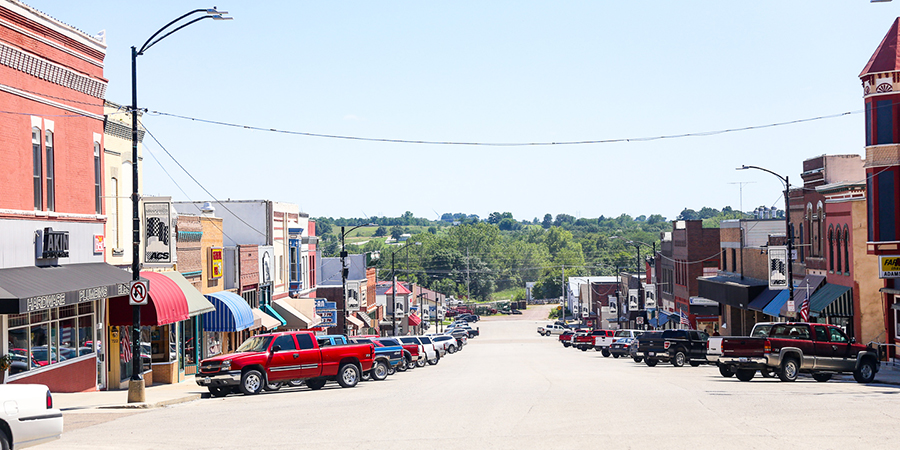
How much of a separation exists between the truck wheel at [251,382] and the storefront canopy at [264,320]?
51.0 feet

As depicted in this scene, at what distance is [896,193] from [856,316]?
606cm

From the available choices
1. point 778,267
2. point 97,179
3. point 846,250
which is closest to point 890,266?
point 846,250

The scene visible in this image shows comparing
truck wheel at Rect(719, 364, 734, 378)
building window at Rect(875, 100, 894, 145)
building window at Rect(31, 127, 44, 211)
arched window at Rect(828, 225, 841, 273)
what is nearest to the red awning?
building window at Rect(31, 127, 44, 211)

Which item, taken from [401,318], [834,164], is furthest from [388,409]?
[401,318]

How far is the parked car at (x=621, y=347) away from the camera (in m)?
52.7

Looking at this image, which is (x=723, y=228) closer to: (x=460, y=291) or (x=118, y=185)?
(x=118, y=185)

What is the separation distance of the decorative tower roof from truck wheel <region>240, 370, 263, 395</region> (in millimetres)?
26456

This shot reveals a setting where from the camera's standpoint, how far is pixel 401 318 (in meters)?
104

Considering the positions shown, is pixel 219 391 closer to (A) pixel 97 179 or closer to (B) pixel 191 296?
(B) pixel 191 296

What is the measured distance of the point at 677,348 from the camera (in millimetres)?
39500

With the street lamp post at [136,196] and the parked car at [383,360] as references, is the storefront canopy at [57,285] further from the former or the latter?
the parked car at [383,360]

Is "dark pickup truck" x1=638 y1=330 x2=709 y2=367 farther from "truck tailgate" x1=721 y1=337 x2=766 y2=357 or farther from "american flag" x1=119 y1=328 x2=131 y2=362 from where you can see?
"american flag" x1=119 y1=328 x2=131 y2=362

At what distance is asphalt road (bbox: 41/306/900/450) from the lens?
14.1 m

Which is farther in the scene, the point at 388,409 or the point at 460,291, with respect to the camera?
the point at 460,291
